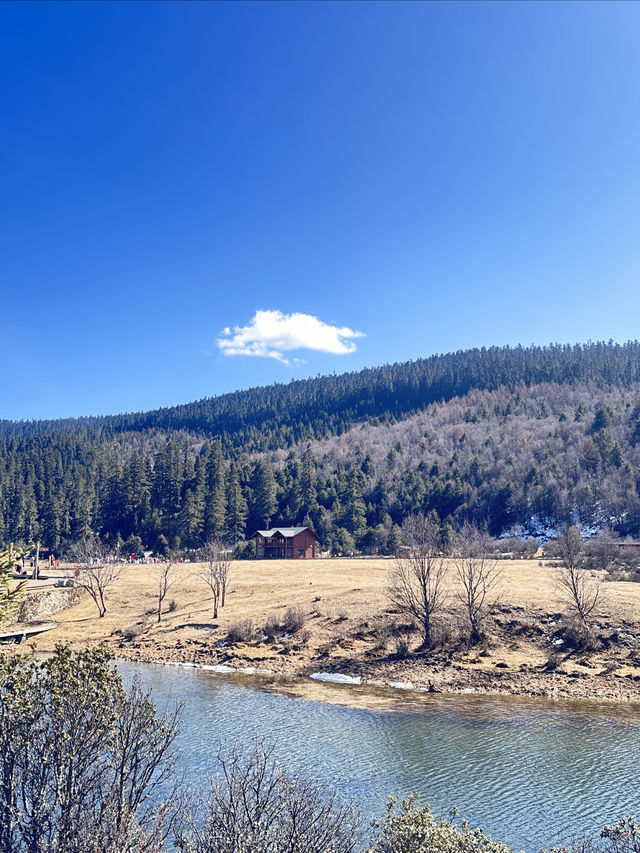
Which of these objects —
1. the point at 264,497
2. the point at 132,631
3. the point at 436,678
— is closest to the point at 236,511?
the point at 264,497

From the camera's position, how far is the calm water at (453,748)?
1902 centimetres

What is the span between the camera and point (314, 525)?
110 metres

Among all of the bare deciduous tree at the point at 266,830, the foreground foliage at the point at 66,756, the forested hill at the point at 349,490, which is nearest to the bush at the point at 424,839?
the bare deciduous tree at the point at 266,830

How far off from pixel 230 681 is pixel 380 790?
17.8 metres

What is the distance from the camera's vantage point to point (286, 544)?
9544cm

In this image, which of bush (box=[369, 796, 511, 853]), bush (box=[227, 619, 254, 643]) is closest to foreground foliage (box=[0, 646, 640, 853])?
bush (box=[369, 796, 511, 853])

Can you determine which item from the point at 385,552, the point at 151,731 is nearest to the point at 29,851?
the point at 151,731

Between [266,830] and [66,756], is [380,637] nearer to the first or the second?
[266,830]

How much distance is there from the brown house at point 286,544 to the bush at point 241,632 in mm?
48470

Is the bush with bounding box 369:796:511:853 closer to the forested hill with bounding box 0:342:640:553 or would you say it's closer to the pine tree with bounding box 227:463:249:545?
the forested hill with bounding box 0:342:640:553

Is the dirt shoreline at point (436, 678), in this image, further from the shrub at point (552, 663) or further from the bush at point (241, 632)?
the bush at point (241, 632)

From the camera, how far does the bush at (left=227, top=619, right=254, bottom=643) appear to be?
44781 mm

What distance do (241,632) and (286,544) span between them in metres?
50.6

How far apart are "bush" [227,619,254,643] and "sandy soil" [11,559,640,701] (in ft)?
1.98
